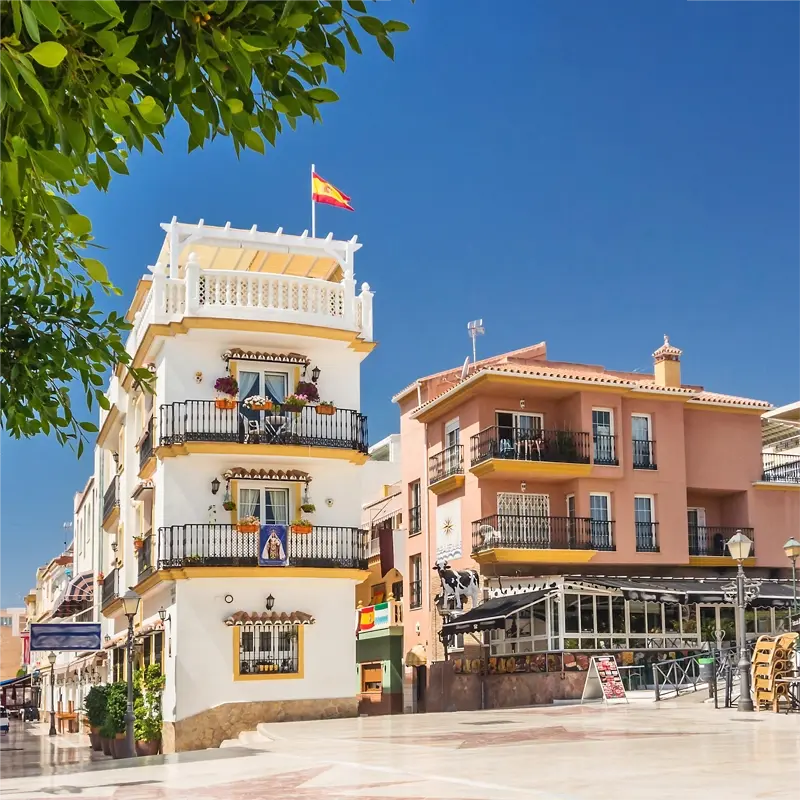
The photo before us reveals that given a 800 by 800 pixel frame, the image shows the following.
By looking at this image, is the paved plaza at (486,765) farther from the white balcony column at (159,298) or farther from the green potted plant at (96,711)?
the white balcony column at (159,298)

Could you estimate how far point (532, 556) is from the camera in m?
37.1

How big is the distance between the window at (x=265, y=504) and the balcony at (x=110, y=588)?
964 centimetres

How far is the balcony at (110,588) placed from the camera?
125 ft

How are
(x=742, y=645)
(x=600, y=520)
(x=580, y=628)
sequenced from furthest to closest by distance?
(x=600, y=520)
(x=580, y=628)
(x=742, y=645)

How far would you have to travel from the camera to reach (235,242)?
97.5 feet

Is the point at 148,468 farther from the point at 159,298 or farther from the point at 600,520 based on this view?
the point at 600,520

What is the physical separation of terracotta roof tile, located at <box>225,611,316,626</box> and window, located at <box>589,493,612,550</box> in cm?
1285

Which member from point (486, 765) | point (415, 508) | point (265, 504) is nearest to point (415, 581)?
point (415, 508)

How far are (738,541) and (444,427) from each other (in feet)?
59.2

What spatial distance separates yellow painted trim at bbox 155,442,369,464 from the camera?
28.1 metres

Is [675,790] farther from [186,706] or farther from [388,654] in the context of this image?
[388,654]

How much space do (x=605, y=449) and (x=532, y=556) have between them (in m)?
4.79

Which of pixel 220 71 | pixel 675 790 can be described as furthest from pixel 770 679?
pixel 220 71

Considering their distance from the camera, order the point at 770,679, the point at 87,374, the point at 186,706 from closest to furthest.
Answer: the point at 87,374, the point at 770,679, the point at 186,706
